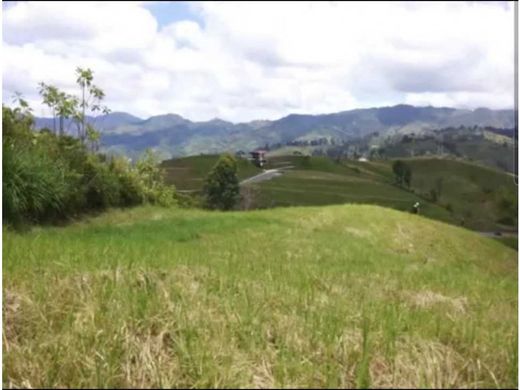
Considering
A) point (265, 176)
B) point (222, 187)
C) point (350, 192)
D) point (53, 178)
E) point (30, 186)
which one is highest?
point (53, 178)

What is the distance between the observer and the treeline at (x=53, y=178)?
17812 mm

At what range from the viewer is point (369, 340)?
19.3 ft

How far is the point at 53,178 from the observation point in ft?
66.3

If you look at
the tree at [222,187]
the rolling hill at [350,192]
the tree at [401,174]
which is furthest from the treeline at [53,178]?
the tree at [401,174]

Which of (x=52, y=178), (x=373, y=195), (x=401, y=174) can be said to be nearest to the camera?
(x=52, y=178)

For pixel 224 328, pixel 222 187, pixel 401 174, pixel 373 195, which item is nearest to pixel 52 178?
pixel 224 328

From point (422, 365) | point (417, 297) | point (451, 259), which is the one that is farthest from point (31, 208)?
point (451, 259)

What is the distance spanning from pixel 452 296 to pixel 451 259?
1887 centimetres

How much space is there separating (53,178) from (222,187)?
6717cm

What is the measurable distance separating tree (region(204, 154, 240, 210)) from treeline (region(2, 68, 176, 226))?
4958cm

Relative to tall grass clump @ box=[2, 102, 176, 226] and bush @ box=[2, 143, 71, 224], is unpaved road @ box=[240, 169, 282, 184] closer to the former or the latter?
tall grass clump @ box=[2, 102, 176, 226]

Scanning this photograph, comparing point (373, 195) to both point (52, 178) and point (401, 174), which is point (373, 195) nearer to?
point (401, 174)

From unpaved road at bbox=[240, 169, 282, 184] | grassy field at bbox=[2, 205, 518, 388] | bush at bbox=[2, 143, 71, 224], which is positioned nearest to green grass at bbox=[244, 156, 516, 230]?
unpaved road at bbox=[240, 169, 282, 184]

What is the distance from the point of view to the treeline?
17.8 meters
